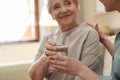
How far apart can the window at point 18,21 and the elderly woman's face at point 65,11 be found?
208cm

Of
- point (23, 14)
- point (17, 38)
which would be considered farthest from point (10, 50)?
point (23, 14)

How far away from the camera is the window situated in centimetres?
357

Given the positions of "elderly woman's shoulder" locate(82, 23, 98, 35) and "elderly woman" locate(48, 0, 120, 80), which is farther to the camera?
"elderly woman's shoulder" locate(82, 23, 98, 35)

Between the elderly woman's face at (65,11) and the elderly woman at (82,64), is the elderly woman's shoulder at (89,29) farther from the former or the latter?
the elderly woman at (82,64)

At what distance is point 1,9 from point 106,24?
1545 millimetres

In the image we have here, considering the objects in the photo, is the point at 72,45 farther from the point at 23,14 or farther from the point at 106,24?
the point at 23,14

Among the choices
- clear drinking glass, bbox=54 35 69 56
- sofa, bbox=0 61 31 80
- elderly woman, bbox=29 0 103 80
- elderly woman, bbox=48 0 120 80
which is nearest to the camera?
elderly woman, bbox=48 0 120 80

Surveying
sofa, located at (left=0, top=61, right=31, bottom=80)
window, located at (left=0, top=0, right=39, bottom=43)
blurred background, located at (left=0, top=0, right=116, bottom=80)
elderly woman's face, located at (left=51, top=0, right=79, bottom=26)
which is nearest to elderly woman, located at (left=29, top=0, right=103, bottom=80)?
elderly woman's face, located at (left=51, top=0, right=79, bottom=26)

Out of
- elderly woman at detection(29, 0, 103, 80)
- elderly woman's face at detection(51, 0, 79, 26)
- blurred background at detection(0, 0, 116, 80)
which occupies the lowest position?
blurred background at detection(0, 0, 116, 80)

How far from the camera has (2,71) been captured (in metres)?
2.31

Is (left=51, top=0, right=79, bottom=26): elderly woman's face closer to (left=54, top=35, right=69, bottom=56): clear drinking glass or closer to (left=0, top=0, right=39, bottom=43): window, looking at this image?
(left=54, top=35, right=69, bottom=56): clear drinking glass

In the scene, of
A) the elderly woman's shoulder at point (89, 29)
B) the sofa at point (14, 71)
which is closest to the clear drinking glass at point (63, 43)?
the elderly woman's shoulder at point (89, 29)

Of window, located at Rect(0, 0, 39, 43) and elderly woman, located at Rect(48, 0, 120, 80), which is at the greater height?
elderly woman, located at Rect(48, 0, 120, 80)

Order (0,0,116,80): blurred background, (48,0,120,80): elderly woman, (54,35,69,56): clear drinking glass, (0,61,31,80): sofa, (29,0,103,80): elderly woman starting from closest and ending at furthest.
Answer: (48,0,120,80): elderly woman
(54,35,69,56): clear drinking glass
(29,0,103,80): elderly woman
(0,61,31,80): sofa
(0,0,116,80): blurred background
